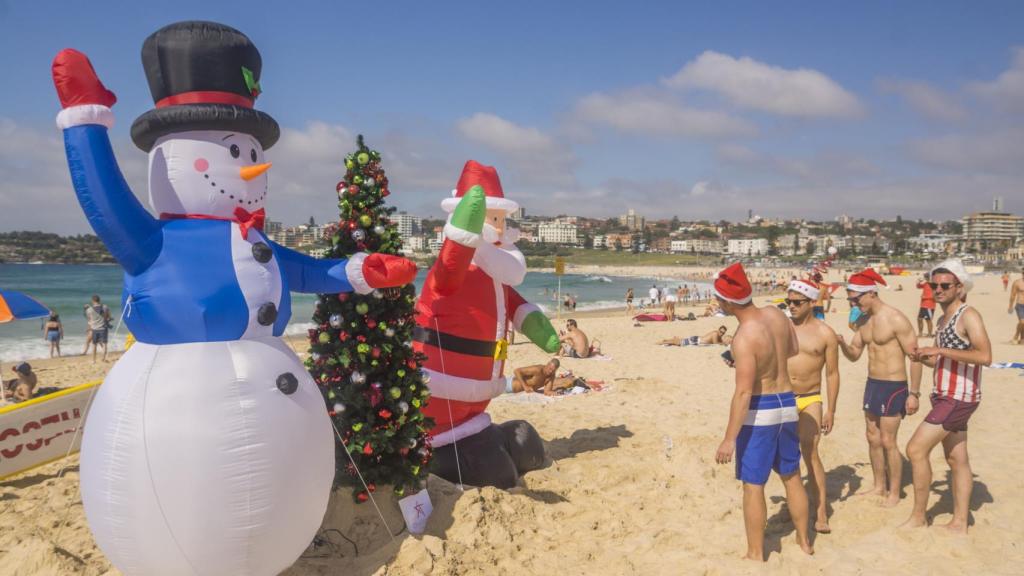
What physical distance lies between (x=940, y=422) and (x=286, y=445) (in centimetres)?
477

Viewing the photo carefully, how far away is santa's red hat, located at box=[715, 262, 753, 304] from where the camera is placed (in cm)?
438

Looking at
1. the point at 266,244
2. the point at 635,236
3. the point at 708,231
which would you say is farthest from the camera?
the point at 708,231

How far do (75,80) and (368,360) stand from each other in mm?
2390

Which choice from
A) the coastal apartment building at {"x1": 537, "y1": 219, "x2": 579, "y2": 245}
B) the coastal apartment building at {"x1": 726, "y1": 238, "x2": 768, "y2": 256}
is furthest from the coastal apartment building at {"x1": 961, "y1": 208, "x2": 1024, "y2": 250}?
the coastal apartment building at {"x1": 537, "y1": 219, "x2": 579, "y2": 245}

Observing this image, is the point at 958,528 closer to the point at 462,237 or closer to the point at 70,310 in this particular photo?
the point at 462,237

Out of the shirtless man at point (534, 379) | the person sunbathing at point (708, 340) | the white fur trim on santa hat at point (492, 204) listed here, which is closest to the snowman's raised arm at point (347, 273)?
the white fur trim on santa hat at point (492, 204)

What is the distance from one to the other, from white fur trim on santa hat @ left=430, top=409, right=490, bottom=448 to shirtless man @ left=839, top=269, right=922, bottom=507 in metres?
3.40

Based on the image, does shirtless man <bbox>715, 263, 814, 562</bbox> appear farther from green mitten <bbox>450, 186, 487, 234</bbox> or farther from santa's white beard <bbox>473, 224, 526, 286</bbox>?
santa's white beard <bbox>473, 224, 526, 286</bbox>

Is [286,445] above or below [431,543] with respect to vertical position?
above

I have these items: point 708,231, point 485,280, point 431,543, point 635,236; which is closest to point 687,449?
point 485,280

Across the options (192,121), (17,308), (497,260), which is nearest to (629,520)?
(497,260)

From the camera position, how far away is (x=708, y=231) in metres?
192

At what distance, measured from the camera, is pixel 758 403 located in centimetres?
439

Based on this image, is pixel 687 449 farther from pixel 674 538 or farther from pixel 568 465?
pixel 674 538
